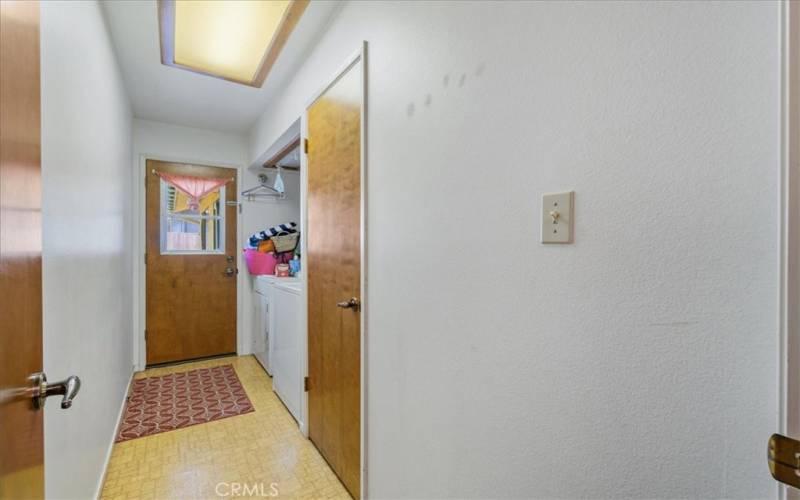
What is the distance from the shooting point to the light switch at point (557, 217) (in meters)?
0.76

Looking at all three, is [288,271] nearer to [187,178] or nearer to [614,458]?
[187,178]

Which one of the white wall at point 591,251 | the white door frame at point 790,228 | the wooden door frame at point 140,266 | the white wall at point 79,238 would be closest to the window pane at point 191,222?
the wooden door frame at point 140,266

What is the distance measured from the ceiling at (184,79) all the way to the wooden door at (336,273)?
1.27ft

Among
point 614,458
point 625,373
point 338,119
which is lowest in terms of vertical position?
point 614,458

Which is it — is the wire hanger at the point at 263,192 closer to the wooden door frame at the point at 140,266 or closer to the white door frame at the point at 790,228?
the wooden door frame at the point at 140,266

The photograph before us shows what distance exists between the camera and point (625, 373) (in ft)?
2.20

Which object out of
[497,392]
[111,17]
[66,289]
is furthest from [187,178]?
[497,392]

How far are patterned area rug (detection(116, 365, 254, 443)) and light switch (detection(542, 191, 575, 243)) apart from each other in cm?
258

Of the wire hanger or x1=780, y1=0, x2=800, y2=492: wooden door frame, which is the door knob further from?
the wire hanger

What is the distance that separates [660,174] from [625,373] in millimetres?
384

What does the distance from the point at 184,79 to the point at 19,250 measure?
8.10 ft

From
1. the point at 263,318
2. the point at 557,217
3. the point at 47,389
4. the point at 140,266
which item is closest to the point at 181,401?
the point at 263,318

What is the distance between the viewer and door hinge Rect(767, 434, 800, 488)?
480 mm

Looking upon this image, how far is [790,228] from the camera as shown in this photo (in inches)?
19.3
